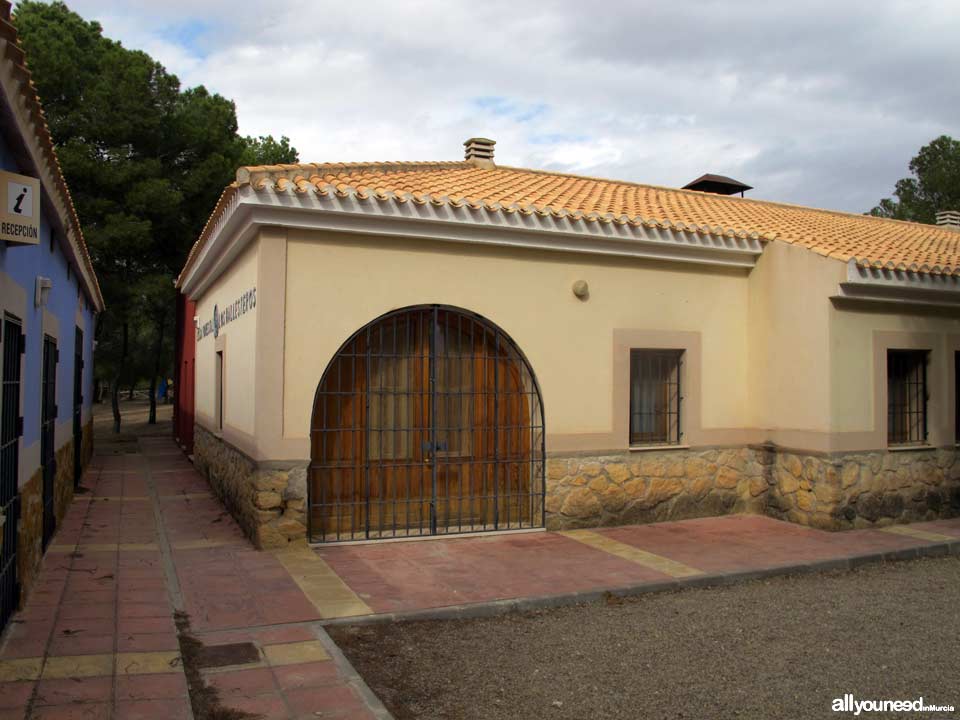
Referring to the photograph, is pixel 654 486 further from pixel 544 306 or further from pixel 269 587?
pixel 269 587

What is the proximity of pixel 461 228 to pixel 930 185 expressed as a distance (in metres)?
31.0

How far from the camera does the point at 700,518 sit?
31.7 feet

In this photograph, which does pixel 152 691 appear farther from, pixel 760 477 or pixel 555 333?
pixel 760 477

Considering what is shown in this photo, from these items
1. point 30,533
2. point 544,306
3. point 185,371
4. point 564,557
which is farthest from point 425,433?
point 185,371

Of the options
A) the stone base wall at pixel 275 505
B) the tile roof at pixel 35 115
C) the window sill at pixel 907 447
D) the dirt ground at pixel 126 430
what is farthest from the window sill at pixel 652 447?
the dirt ground at pixel 126 430

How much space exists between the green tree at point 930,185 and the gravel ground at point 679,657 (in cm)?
2971

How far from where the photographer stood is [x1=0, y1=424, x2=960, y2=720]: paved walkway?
4395 millimetres

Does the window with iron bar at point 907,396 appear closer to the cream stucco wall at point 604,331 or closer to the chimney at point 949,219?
the cream stucco wall at point 604,331

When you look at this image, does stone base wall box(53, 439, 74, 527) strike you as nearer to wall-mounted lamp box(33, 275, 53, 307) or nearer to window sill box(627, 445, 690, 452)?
wall-mounted lamp box(33, 275, 53, 307)

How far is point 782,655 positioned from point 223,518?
6755mm

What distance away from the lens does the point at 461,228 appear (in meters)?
8.39

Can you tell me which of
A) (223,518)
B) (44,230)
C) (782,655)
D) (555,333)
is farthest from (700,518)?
(44,230)

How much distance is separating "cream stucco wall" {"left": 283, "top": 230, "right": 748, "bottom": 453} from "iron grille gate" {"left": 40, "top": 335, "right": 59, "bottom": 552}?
7.33 feet

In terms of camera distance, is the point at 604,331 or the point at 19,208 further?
the point at 604,331
